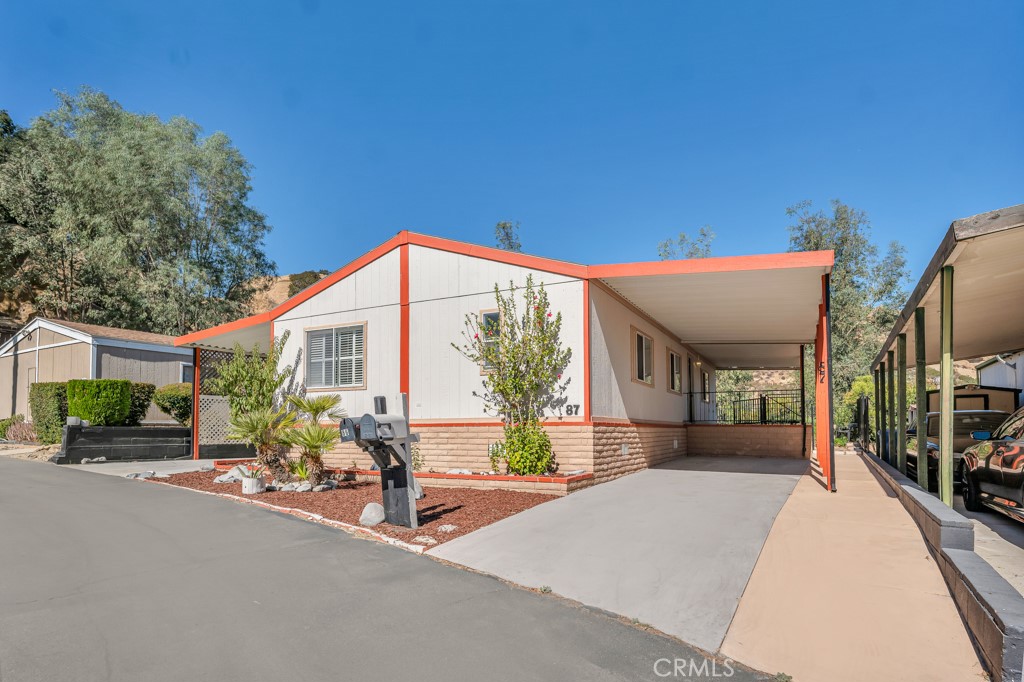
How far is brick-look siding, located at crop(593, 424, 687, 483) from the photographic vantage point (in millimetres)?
11148

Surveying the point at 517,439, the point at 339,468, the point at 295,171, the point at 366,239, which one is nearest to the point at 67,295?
the point at 295,171

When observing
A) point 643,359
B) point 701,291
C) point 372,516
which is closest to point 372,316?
point 643,359

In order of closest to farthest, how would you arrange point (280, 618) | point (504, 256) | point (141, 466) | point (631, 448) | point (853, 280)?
point (280, 618)
point (504, 256)
point (631, 448)
point (141, 466)
point (853, 280)

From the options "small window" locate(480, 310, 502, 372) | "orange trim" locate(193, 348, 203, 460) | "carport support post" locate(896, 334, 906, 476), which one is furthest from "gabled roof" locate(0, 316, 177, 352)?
"carport support post" locate(896, 334, 906, 476)

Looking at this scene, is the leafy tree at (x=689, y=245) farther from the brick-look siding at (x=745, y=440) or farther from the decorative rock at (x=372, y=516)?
the decorative rock at (x=372, y=516)

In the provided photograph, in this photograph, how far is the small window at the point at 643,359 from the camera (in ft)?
44.9

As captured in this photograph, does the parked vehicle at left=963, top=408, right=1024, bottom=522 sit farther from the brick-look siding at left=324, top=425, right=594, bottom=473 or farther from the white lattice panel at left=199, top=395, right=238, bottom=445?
the white lattice panel at left=199, top=395, right=238, bottom=445

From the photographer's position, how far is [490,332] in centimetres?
1166

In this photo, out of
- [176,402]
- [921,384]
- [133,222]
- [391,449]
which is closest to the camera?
[391,449]

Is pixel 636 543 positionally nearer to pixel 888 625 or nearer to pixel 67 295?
pixel 888 625

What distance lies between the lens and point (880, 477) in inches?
504

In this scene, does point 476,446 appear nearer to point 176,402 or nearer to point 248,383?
point 248,383

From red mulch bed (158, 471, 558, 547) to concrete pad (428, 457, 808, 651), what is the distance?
1.09 feet

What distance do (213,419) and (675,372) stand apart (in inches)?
522
